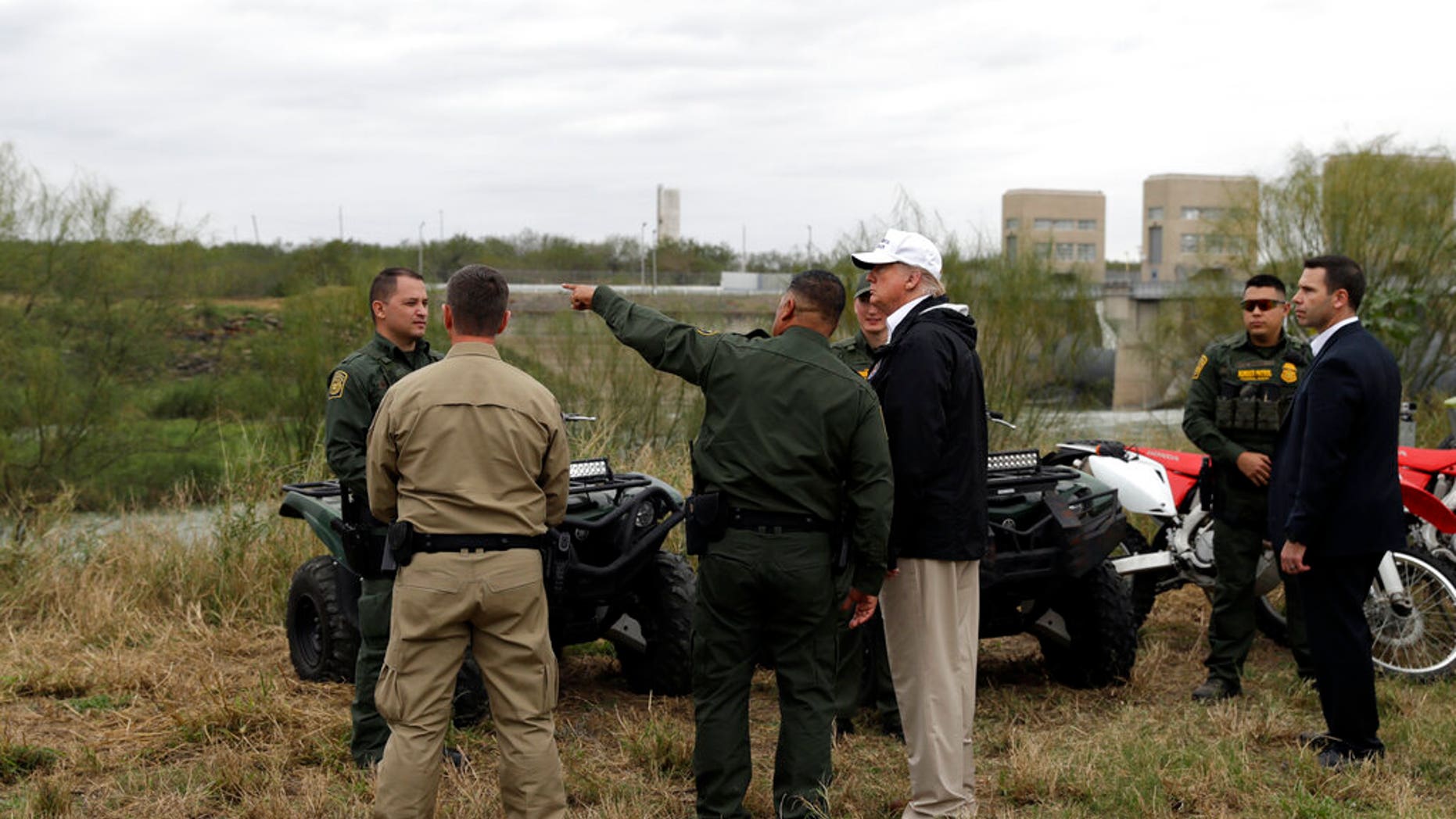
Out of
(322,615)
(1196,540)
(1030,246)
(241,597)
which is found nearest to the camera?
(322,615)

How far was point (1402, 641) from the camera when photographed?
5770mm

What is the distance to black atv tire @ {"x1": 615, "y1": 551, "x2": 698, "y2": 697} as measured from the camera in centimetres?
539

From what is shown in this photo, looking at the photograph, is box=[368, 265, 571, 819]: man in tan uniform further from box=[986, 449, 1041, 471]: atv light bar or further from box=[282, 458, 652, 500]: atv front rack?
box=[986, 449, 1041, 471]: atv light bar

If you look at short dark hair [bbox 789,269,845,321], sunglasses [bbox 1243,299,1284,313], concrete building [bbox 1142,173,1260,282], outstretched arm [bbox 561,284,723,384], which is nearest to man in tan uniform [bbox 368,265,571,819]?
outstretched arm [bbox 561,284,723,384]

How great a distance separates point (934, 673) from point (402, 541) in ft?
5.26

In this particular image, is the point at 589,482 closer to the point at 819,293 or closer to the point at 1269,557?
the point at 819,293

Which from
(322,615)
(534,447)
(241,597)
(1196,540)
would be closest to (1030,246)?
(1196,540)

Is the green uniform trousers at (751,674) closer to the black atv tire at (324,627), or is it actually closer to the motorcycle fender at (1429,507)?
the black atv tire at (324,627)

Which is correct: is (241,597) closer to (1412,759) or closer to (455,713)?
(455,713)

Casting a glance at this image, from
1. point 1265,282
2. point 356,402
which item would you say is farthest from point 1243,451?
point 356,402

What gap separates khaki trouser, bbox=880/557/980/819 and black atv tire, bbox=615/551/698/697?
151 centimetres

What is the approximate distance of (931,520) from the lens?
3900 millimetres

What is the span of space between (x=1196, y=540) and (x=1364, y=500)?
6.05 feet

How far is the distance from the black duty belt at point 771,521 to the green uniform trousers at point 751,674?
0.03 metres
